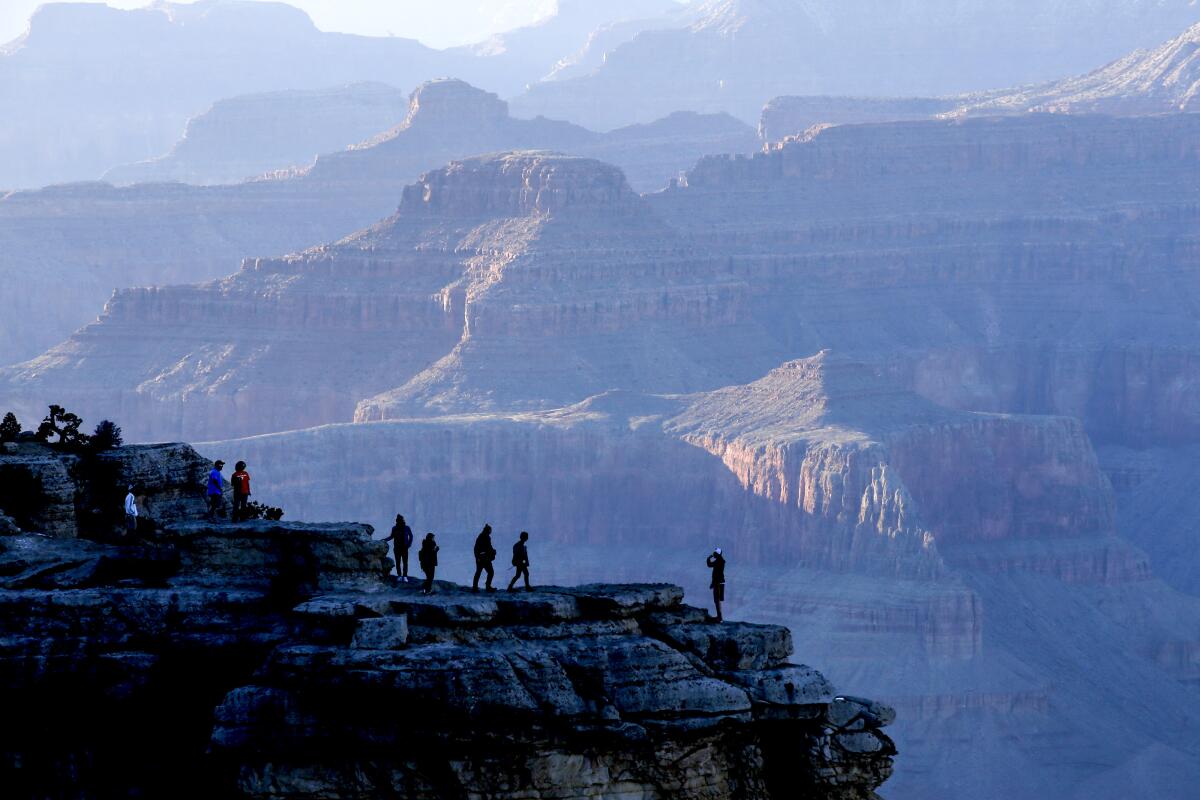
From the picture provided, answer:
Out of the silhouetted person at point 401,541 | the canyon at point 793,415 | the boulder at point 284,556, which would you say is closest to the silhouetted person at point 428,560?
the boulder at point 284,556

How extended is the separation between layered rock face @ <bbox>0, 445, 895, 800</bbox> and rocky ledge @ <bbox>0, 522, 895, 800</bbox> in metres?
0.03

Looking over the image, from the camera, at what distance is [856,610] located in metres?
136

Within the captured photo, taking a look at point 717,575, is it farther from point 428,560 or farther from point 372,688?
point 372,688

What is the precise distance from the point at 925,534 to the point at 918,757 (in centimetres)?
1495

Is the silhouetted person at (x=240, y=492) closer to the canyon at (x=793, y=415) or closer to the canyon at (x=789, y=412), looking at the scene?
the canyon at (x=793, y=415)

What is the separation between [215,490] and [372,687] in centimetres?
1024

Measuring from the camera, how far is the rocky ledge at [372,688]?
149 feet

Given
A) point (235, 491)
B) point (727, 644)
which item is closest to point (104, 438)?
point (235, 491)

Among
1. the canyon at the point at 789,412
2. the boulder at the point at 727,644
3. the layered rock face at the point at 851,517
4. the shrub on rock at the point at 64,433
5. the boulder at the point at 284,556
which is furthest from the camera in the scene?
the canyon at the point at 789,412

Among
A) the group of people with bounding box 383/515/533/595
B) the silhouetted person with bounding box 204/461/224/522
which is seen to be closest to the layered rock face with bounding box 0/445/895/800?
the group of people with bounding box 383/515/533/595

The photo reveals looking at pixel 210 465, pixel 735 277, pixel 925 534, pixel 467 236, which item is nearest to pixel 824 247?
pixel 735 277

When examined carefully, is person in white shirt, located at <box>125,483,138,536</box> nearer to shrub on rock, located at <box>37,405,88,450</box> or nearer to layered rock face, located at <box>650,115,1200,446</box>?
shrub on rock, located at <box>37,405,88,450</box>

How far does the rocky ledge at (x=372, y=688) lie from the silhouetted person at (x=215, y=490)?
405 centimetres

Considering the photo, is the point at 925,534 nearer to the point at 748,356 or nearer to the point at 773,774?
the point at 748,356
